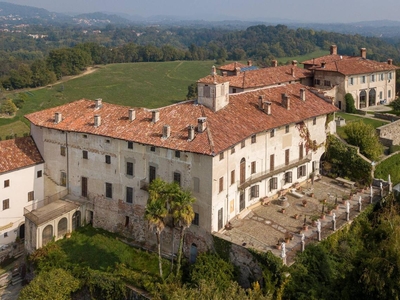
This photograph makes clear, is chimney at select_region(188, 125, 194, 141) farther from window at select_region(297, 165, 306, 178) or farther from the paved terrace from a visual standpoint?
window at select_region(297, 165, 306, 178)

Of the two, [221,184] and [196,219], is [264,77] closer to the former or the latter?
[221,184]

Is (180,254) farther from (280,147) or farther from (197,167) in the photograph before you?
(280,147)

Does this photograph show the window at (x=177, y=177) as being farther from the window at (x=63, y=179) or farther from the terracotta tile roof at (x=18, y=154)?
the terracotta tile roof at (x=18, y=154)

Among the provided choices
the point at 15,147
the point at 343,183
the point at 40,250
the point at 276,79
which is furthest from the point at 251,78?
the point at 40,250

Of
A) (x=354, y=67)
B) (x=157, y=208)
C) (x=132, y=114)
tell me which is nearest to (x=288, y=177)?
(x=132, y=114)

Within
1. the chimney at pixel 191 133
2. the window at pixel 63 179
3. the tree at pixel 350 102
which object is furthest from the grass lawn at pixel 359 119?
the window at pixel 63 179
